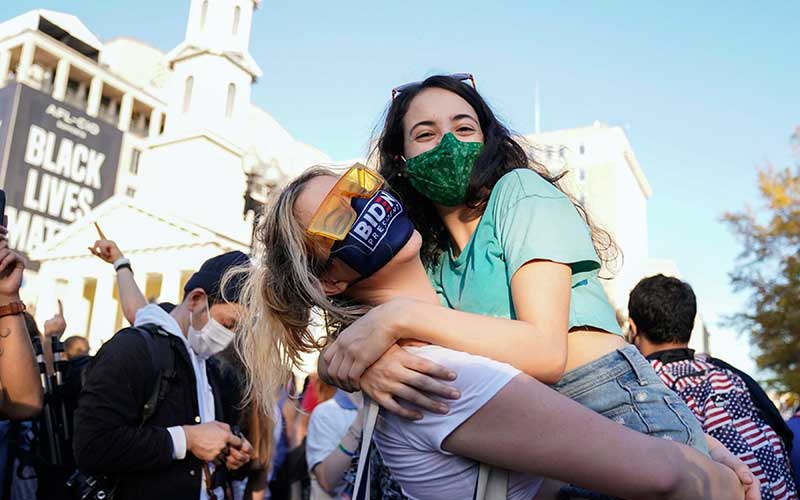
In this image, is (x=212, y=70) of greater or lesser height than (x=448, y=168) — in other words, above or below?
above

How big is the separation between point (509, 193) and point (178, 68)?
147 ft

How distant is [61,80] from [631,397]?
62221 millimetres

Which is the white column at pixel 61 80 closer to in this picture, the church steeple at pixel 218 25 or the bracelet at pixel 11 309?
the church steeple at pixel 218 25

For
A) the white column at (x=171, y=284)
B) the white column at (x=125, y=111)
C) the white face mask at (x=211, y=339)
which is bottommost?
the white face mask at (x=211, y=339)

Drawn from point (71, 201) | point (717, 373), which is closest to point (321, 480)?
point (717, 373)

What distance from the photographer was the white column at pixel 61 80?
54656 mm

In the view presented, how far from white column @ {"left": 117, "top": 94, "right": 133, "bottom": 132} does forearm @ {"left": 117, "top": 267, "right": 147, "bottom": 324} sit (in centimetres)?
6085

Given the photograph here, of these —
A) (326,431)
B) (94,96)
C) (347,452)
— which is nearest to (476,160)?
(347,452)

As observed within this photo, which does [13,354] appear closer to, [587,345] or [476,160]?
[476,160]

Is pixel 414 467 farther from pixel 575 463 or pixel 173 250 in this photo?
pixel 173 250

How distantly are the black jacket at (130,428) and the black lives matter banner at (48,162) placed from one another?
4124 cm

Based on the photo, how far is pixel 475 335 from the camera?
1.74 metres

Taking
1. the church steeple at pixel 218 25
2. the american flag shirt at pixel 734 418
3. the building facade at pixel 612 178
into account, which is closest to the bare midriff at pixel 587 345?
the american flag shirt at pixel 734 418

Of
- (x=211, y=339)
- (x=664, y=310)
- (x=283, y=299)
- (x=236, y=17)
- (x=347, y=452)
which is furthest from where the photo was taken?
(x=236, y=17)
